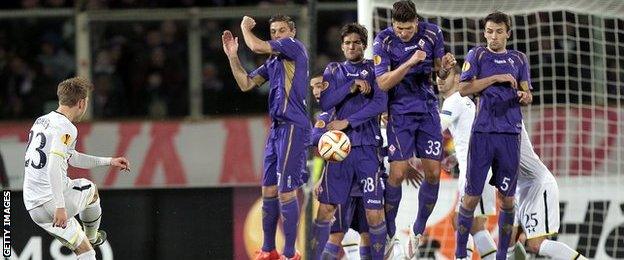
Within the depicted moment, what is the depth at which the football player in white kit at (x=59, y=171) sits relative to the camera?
923cm

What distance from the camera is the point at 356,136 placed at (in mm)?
9969

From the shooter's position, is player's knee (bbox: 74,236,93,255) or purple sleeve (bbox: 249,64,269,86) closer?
player's knee (bbox: 74,236,93,255)

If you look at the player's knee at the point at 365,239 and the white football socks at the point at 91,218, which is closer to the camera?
the white football socks at the point at 91,218

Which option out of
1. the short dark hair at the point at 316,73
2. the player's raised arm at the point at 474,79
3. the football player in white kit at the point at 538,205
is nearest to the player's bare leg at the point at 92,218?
the short dark hair at the point at 316,73

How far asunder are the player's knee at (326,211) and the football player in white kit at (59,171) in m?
1.45

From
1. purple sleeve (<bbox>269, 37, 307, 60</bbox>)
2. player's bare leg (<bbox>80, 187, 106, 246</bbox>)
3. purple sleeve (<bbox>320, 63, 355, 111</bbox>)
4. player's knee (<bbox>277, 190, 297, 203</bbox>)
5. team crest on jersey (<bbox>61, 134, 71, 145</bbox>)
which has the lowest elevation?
player's bare leg (<bbox>80, 187, 106, 246</bbox>)

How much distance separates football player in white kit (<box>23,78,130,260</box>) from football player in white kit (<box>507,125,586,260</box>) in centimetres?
327

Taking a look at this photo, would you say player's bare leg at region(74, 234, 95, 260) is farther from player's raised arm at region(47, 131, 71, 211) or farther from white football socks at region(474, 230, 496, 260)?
white football socks at region(474, 230, 496, 260)

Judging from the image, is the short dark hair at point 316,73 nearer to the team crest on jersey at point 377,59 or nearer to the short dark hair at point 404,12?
the team crest on jersey at point 377,59

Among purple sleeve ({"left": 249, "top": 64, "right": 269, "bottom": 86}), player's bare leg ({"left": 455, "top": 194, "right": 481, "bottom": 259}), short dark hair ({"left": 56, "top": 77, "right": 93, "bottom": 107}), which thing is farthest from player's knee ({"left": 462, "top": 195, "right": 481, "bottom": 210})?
short dark hair ({"left": 56, "top": 77, "right": 93, "bottom": 107})

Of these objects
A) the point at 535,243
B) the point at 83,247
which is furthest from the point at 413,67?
the point at 83,247

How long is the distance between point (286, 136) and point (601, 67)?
4215 mm

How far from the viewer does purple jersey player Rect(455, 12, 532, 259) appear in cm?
1004

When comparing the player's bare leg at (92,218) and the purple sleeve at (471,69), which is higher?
the purple sleeve at (471,69)
